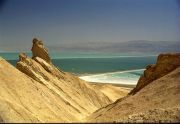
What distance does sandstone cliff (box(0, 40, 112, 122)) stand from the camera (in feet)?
59.1

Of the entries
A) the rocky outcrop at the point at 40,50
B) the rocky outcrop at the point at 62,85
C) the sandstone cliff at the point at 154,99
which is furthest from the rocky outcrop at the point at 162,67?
the rocky outcrop at the point at 40,50

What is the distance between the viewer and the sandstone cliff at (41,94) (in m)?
18.0

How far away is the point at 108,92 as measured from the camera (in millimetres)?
38344

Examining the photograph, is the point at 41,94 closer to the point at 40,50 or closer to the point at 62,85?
the point at 62,85

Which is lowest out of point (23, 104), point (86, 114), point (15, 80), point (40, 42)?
point (86, 114)

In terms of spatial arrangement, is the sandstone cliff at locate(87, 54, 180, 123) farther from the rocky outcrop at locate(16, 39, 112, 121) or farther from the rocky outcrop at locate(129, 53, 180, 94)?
the rocky outcrop at locate(16, 39, 112, 121)

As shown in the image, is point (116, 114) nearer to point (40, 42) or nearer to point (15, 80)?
point (15, 80)

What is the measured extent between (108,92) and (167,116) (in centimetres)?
2704

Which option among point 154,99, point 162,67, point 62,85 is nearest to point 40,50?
point 62,85

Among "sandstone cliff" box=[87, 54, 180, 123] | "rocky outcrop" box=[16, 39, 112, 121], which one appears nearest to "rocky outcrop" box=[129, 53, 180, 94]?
"sandstone cliff" box=[87, 54, 180, 123]

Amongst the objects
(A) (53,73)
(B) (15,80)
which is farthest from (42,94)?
(A) (53,73)

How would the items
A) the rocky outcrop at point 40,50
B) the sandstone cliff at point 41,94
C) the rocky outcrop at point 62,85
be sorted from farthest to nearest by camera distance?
the rocky outcrop at point 40,50 < the rocky outcrop at point 62,85 < the sandstone cliff at point 41,94

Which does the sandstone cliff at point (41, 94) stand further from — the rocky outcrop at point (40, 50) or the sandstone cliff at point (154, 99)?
the sandstone cliff at point (154, 99)

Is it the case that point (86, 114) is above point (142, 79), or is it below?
below
